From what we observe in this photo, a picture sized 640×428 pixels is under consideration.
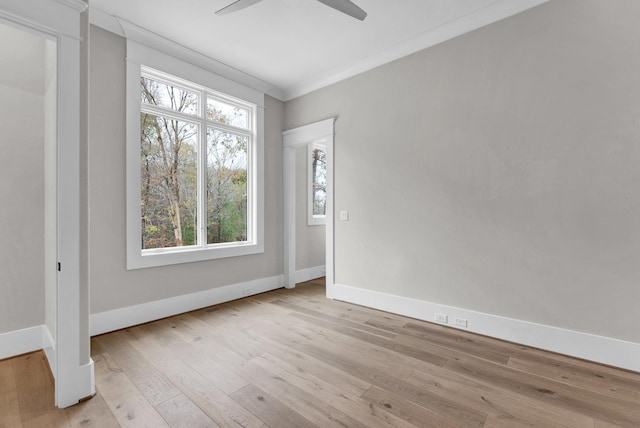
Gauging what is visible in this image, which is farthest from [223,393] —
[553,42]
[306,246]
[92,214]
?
[553,42]

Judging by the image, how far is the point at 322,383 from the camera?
1.99 meters

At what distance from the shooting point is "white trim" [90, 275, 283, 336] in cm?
283

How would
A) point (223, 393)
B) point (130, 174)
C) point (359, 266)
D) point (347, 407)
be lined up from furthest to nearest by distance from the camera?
point (359, 266), point (130, 174), point (223, 393), point (347, 407)

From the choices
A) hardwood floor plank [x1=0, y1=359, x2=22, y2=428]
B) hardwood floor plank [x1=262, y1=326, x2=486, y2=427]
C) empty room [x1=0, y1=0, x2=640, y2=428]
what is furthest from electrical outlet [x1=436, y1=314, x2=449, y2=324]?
hardwood floor plank [x1=0, y1=359, x2=22, y2=428]

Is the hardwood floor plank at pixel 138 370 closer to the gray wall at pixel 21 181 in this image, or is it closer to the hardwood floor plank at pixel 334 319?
the gray wall at pixel 21 181

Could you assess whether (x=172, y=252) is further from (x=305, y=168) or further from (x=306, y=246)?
(x=305, y=168)

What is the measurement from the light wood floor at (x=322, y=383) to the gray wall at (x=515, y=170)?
0.57 m

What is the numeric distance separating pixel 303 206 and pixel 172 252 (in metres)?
2.40

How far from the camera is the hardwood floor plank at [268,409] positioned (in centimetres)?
160

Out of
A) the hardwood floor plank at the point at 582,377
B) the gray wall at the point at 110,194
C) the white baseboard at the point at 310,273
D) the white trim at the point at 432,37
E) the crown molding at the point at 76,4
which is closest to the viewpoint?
the crown molding at the point at 76,4

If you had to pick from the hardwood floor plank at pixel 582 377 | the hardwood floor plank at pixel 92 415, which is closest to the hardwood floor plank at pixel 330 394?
the hardwood floor plank at pixel 92 415

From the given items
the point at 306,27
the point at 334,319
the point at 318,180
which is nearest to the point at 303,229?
the point at 318,180

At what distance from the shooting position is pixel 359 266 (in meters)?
3.73

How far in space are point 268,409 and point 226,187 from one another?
2925 millimetres
